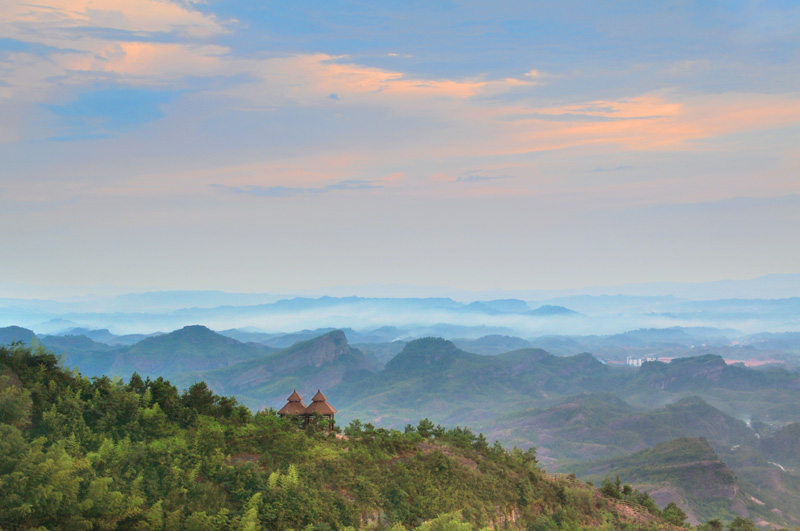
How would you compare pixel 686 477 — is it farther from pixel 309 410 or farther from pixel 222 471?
pixel 222 471

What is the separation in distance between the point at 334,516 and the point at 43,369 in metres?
23.0

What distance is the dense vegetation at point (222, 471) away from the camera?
96.8 feet

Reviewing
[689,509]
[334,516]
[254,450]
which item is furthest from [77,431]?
[689,509]

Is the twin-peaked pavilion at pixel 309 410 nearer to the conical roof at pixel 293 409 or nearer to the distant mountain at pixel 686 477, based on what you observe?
the conical roof at pixel 293 409

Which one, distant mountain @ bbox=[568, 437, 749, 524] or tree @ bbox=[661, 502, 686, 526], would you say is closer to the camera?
tree @ bbox=[661, 502, 686, 526]

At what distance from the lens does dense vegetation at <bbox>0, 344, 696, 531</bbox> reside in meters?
29.5

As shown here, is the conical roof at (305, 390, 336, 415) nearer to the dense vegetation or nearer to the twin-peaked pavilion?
the twin-peaked pavilion

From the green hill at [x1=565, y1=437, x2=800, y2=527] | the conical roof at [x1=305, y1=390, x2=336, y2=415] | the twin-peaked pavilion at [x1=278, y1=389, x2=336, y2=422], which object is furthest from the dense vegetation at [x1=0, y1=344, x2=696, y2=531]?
the green hill at [x1=565, y1=437, x2=800, y2=527]

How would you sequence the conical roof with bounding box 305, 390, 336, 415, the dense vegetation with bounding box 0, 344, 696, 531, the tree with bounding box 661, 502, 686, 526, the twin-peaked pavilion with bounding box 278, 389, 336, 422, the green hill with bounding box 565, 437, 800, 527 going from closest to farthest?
1. the dense vegetation with bounding box 0, 344, 696, 531
2. the twin-peaked pavilion with bounding box 278, 389, 336, 422
3. the conical roof with bounding box 305, 390, 336, 415
4. the tree with bounding box 661, 502, 686, 526
5. the green hill with bounding box 565, 437, 800, 527

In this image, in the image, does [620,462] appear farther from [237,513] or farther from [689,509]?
[237,513]


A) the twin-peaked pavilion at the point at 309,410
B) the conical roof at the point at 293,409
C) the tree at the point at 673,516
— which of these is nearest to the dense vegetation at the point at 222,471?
the conical roof at the point at 293,409

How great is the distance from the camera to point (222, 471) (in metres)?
36.7

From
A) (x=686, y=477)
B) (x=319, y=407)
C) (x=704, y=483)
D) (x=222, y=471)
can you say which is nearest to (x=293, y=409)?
(x=319, y=407)

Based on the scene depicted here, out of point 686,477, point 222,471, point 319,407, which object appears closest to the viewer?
point 222,471
